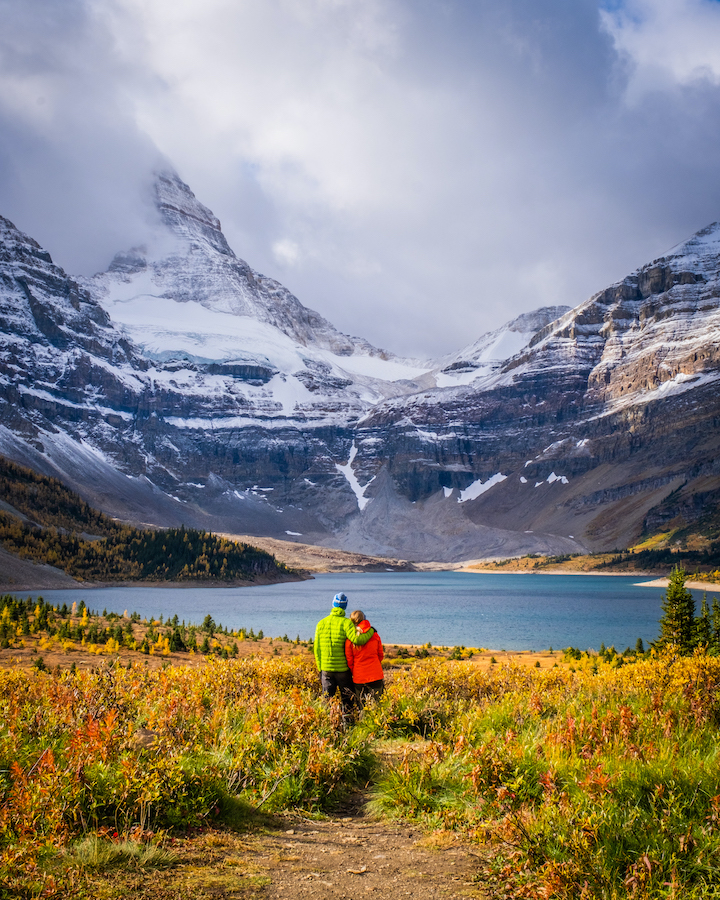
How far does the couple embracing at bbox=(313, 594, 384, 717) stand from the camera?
459 inches

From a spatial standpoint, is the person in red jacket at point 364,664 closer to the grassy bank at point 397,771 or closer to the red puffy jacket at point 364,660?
the red puffy jacket at point 364,660

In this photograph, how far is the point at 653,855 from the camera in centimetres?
538

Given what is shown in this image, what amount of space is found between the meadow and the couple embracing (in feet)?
1.67

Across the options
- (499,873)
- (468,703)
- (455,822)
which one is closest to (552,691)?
(468,703)

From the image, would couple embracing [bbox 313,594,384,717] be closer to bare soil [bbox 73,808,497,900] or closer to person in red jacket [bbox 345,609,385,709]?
person in red jacket [bbox 345,609,385,709]

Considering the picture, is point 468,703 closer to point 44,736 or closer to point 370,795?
point 370,795

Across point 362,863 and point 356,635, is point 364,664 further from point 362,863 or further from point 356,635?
point 362,863

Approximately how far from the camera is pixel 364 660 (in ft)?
38.5

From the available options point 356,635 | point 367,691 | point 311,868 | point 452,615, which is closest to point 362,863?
point 311,868

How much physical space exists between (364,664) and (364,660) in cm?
7

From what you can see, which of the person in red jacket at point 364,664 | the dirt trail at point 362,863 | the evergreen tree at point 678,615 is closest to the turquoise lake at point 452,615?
the evergreen tree at point 678,615

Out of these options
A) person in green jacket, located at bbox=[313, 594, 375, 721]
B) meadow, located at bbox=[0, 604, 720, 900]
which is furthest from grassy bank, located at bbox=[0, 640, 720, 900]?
person in green jacket, located at bbox=[313, 594, 375, 721]

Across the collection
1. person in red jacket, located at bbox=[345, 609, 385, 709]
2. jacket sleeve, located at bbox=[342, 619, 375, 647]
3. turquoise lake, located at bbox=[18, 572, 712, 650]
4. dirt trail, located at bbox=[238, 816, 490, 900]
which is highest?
jacket sleeve, located at bbox=[342, 619, 375, 647]

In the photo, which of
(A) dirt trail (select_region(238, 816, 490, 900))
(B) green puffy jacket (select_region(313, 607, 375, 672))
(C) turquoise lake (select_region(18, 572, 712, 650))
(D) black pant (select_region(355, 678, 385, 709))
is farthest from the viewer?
(C) turquoise lake (select_region(18, 572, 712, 650))
